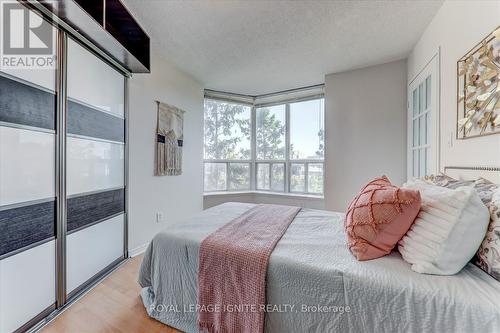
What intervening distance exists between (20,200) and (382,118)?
3.72m

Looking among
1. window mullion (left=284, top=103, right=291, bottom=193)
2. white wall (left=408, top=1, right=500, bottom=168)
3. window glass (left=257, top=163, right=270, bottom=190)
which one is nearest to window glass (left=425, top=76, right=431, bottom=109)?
white wall (left=408, top=1, right=500, bottom=168)

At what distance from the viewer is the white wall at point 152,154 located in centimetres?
255

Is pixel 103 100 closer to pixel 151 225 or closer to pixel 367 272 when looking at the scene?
pixel 151 225

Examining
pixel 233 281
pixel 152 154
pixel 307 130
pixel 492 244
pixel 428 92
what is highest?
pixel 428 92

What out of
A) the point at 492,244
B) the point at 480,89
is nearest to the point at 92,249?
the point at 492,244

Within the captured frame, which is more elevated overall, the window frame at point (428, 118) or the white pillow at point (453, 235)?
the window frame at point (428, 118)

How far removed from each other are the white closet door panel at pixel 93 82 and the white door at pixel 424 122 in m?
3.07

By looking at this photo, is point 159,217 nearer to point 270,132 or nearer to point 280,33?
point 270,132

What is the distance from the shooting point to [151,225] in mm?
2811

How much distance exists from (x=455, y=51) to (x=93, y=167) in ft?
10.3

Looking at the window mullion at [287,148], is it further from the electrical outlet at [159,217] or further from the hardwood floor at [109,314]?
the hardwood floor at [109,314]

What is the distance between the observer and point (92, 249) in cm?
195

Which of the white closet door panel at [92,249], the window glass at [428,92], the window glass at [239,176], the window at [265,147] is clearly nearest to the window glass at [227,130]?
the window at [265,147]

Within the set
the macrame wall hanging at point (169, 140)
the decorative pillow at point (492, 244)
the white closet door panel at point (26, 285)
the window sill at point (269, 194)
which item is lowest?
the white closet door panel at point (26, 285)
